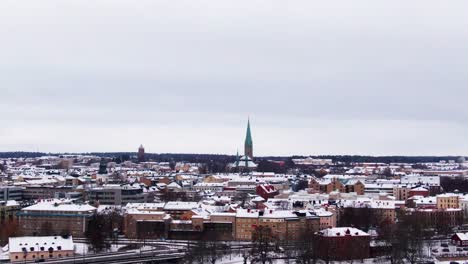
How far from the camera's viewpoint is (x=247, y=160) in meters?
147

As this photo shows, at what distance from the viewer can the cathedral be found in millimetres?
144250

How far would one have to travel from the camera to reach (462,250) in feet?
161

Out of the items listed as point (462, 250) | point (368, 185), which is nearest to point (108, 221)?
point (462, 250)

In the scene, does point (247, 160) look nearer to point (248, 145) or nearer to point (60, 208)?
point (248, 145)

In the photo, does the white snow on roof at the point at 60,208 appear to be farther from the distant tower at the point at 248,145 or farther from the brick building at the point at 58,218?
the distant tower at the point at 248,145

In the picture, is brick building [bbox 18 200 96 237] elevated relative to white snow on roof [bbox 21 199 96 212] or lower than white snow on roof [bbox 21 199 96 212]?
lower

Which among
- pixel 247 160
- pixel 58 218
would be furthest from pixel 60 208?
pixel 247 160

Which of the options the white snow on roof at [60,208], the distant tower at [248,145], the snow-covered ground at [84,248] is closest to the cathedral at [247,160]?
the distant tower at [248,145]

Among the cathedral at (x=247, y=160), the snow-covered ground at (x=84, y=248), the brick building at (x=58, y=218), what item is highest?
the cathedral at (x=247, y=160)

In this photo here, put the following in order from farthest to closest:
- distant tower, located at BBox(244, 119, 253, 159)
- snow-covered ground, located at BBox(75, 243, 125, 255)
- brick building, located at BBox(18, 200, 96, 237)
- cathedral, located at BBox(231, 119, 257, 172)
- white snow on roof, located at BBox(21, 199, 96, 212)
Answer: distant tower, located at BBox(244, 119, 253, 159), cathedral, located at BBox(231, 119, 257, 172), white snow on roof, located at BBox(21, 199, 96, 212), brick building, located at BBox(18, 200, 96, 237), snow-covered ground, located at BBox(75, 243, 125, 255)

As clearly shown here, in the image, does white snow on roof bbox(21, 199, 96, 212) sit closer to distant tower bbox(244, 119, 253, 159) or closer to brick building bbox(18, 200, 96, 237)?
brick building bbox(18, 200, 96, 237)

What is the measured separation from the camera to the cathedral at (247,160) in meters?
144

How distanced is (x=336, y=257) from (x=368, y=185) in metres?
49.6

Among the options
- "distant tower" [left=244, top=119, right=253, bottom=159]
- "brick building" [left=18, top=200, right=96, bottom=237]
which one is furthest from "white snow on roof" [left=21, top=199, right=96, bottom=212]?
"distant tower" [left=244, top=119, right=253, bottom=159]
